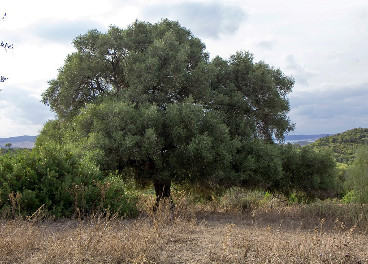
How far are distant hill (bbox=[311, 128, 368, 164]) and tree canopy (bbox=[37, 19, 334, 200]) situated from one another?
1382 inches

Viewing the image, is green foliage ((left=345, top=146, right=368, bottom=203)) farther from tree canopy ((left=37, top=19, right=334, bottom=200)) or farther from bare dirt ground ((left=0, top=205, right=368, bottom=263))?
bare dirt ground ((left=0, top=205, right=368, bottom=263))

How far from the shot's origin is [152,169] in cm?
1446

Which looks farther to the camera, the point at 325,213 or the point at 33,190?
the point at 325,213

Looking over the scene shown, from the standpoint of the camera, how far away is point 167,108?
44.8ft

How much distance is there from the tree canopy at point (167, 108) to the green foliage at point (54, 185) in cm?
136

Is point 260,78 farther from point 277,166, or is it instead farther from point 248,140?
point 277,166

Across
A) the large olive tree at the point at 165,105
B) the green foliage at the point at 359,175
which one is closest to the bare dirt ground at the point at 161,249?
the large olive tree at the point at 165,105

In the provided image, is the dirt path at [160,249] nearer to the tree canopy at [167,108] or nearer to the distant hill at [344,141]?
the tree canopy at [167,108]

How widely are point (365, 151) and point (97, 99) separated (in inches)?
866

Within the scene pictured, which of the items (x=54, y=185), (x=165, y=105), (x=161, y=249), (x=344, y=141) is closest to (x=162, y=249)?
(x=161, y=249)

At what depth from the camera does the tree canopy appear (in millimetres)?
12938

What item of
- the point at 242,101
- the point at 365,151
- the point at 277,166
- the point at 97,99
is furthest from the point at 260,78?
the point at 365,151

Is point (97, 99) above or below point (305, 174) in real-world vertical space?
above

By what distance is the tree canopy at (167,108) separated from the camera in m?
12.9
